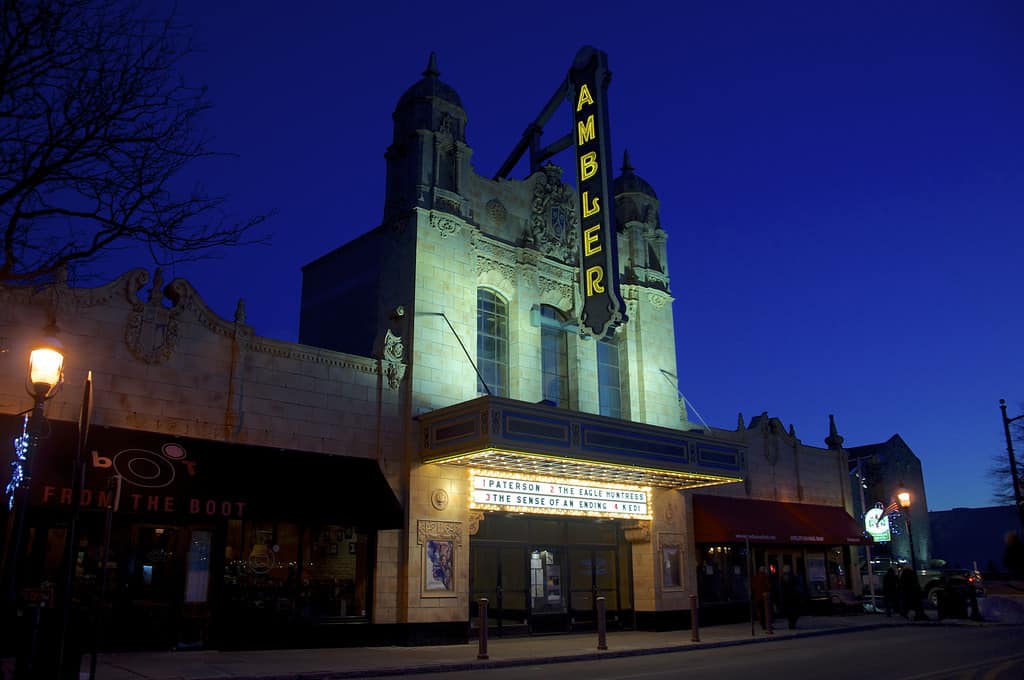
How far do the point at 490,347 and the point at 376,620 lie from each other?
27.7ft

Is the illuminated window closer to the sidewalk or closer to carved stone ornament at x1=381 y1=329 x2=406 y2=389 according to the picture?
the sidewalk

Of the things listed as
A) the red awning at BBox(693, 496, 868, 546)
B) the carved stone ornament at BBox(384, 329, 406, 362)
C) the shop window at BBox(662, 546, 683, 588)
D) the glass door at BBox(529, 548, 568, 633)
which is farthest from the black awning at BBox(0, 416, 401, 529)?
the red awning at BBox(693, 496, 868, 546)

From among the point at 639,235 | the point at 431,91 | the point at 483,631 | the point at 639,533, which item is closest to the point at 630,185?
the point at 639,235

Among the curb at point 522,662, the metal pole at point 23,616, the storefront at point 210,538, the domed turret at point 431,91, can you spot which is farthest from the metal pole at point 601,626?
the domed turret at point 431,91

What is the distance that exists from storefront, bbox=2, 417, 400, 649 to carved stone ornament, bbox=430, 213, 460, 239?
6930mm

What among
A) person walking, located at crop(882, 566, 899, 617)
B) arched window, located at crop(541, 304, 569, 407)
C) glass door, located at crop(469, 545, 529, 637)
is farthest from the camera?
person walking, located at crop(882, 566, 899, 617)

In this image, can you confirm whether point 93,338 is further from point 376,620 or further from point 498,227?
point 498,227

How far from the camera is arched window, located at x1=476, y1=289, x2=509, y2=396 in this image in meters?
23.5

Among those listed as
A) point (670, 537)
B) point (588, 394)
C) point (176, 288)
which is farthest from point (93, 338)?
point (670, 537)

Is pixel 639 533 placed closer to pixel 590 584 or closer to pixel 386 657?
pixel 590 584

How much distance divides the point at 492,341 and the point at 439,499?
5.47m

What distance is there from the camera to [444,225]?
22.5m

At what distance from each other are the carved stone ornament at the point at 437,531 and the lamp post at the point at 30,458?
10.6 m

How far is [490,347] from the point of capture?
23.8 m
